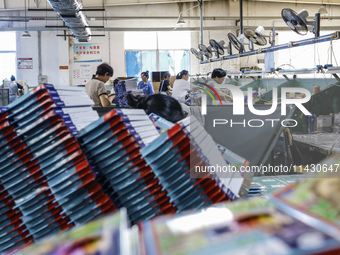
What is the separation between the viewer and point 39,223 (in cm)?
132

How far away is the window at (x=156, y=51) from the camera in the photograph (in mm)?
15547

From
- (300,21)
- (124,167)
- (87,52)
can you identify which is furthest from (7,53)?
(124,167)

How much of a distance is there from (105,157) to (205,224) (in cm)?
69

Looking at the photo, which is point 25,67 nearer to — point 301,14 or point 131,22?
point 131,22

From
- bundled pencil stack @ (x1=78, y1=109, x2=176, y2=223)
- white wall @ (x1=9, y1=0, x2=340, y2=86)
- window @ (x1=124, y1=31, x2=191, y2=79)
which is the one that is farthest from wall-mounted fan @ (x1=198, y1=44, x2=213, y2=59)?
bundled pencil stack @ (x1=78, y1=109, x2=176, y2=223)

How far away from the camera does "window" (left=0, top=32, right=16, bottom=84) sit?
15.2 m

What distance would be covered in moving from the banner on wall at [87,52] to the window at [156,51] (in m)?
1.08

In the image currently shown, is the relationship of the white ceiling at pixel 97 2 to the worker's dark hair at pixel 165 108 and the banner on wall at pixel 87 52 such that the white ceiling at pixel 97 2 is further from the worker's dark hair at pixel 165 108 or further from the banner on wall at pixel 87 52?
the worker's dark hair at pixel 165 108

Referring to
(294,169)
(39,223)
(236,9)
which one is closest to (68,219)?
(39,223)

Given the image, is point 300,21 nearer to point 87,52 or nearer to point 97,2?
point 97,2

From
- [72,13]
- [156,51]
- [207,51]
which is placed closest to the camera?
[72,13]

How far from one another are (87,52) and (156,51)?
2688 millimetres

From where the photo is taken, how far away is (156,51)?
1562cm

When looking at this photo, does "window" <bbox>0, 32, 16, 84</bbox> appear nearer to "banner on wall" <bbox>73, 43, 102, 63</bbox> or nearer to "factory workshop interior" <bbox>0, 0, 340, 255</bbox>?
"banner on wall" <bbox>73, 43, 102, 63</bbox>
